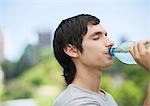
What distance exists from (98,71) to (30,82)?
1142 cm

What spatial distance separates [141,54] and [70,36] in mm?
197

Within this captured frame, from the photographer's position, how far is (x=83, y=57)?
1.15m

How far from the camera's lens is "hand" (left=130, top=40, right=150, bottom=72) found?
106 cm

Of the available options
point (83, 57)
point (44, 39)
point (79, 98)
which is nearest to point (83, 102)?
point (79, 98)

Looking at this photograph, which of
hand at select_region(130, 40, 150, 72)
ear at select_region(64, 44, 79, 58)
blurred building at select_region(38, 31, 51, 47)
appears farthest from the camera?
blurred building at select_region(38, 31, 51, 47)

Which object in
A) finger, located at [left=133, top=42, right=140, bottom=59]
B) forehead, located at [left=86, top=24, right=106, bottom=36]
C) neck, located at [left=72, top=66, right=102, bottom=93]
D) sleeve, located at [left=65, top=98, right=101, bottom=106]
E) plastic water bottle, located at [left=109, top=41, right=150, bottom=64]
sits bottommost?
sleeve, located at [left=65, top=98, right=101, bottom=106]

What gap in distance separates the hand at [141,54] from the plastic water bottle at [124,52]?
0.14ft

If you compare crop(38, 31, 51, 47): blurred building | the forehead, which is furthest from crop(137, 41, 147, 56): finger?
crop(38, 31, 51, 47): blurred building

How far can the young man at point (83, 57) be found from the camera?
1.12 metres

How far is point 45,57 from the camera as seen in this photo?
1266cm

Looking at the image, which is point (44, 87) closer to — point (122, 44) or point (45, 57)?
point (45, 57)

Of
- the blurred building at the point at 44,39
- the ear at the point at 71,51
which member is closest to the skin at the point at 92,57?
the ear at the point at 71,51

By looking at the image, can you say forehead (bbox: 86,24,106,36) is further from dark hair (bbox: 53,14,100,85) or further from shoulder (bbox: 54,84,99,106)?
shoulder (bbox: 54,84,99,106)

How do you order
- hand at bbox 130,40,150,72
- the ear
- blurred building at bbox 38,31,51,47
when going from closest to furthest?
hand at bbox 130,40,150,72, the ear, blurred building at bbox 38,31,51,47
